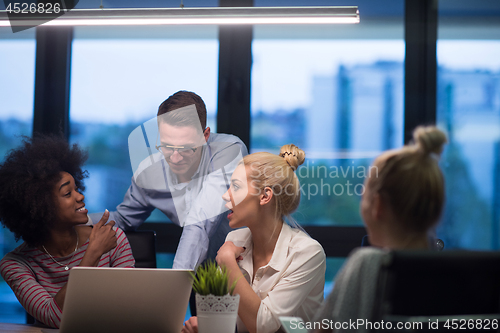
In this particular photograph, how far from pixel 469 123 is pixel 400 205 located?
7.50ft

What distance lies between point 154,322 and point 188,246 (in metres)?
0.81

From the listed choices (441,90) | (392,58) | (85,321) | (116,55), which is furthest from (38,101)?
(441,90)

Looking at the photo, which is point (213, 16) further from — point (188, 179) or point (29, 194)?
point (29, 194)

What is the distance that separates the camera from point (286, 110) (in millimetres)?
2902

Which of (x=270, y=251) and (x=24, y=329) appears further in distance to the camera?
(x=270, y=251)

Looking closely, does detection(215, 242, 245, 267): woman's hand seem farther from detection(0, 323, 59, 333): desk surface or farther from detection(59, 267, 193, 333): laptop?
detection(0, 323, 59, 333): desk surface

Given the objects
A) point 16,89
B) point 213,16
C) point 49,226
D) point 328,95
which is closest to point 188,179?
point 49,226

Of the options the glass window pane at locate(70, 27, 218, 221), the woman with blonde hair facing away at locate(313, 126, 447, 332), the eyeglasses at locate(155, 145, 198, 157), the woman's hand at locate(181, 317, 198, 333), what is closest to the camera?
the woman with blonde hair facing away at locate(313, 126, 447, 332)

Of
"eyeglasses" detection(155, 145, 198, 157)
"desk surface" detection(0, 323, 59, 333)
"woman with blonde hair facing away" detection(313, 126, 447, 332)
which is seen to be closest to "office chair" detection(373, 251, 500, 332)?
"woman with blonde hair facing away" detection(313, 126, 447, 332)

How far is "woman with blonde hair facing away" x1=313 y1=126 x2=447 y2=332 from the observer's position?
828 millimetres

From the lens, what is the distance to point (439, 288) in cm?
74

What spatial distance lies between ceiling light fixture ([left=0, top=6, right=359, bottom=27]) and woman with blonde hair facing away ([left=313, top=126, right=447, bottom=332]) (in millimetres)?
1270

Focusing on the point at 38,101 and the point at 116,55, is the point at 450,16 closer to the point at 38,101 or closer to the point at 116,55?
the point at 116,55

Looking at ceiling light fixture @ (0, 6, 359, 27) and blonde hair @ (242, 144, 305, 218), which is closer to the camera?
blonde hair @ (242, 144, 305, 218)
